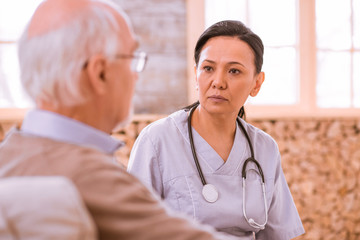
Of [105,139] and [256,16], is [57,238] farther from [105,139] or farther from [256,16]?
[256,16]

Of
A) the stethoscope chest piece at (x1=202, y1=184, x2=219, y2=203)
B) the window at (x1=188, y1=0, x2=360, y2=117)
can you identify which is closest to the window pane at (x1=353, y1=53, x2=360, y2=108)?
the window at (x1=188, y1=0, x2=360, y2=117)

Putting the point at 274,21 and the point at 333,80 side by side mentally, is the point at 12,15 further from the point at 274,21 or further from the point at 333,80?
the point at 333,80

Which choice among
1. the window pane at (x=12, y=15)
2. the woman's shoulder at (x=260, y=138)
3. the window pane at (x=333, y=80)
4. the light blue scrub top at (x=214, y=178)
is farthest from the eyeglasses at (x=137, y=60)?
the window pane at (x=333, y=80)

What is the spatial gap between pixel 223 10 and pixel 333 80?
1.00 m

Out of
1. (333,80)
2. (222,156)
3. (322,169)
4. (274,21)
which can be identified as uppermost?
(274,21)

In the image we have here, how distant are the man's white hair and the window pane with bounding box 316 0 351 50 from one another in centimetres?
283

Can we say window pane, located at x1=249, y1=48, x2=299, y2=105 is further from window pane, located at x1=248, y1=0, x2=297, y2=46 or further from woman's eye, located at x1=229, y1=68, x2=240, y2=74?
woman's eye, located at x1=229, y1=68, x2=240, y2=74

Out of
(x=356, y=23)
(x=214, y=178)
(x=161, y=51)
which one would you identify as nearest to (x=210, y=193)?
(x=214, y=178)

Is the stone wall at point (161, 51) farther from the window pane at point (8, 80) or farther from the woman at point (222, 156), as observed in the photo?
the woman at point (222, 156)

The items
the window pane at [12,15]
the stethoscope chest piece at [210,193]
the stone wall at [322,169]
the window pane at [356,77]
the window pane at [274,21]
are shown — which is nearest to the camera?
the stethoscope chest piece at [210,193]

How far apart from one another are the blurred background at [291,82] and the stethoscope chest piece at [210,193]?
5.37ft

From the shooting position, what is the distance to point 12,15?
10.1ft

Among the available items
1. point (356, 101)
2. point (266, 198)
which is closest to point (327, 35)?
point (356, 101)

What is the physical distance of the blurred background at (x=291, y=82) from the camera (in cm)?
310
